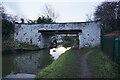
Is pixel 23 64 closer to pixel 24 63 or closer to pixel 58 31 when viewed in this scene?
pixel 24 63

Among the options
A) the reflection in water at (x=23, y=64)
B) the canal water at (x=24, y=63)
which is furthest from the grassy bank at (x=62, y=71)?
the reflection in water at (x=23, y=64)

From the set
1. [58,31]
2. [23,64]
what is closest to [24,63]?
[23,64]

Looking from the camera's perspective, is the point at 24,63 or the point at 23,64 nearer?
the point at 23,64

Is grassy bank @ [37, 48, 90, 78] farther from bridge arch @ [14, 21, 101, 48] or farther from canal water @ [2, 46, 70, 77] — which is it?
bridge arch @ [14, 21, 101, 48]

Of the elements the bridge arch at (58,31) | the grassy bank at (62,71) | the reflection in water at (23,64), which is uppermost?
the bridge arch at (58,31)

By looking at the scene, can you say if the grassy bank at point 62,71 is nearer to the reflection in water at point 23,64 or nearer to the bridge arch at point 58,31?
the reflection in water at point 23,64

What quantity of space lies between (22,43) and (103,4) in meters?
15.5

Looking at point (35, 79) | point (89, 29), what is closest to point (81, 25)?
point (89, 29)

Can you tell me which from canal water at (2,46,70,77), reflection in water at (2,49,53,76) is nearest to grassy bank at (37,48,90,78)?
canal water at (2,46,70,77)

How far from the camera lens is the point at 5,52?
122ft

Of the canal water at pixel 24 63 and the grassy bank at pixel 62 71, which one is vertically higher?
the grassy bank at pixel 62 71

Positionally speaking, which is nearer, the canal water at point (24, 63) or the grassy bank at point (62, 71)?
the grassy bank at point (62, 71)

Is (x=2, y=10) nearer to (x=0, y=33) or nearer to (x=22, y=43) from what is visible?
(x=0, y=33)

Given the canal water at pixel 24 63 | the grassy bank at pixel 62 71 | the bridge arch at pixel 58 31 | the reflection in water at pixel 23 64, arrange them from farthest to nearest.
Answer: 1. the bridge arch at pixel 58 31
2. the reflection in water at pixel 23 64
3. the canal water at pixel 24 63
4. the grassy bank at pixel 62 71
